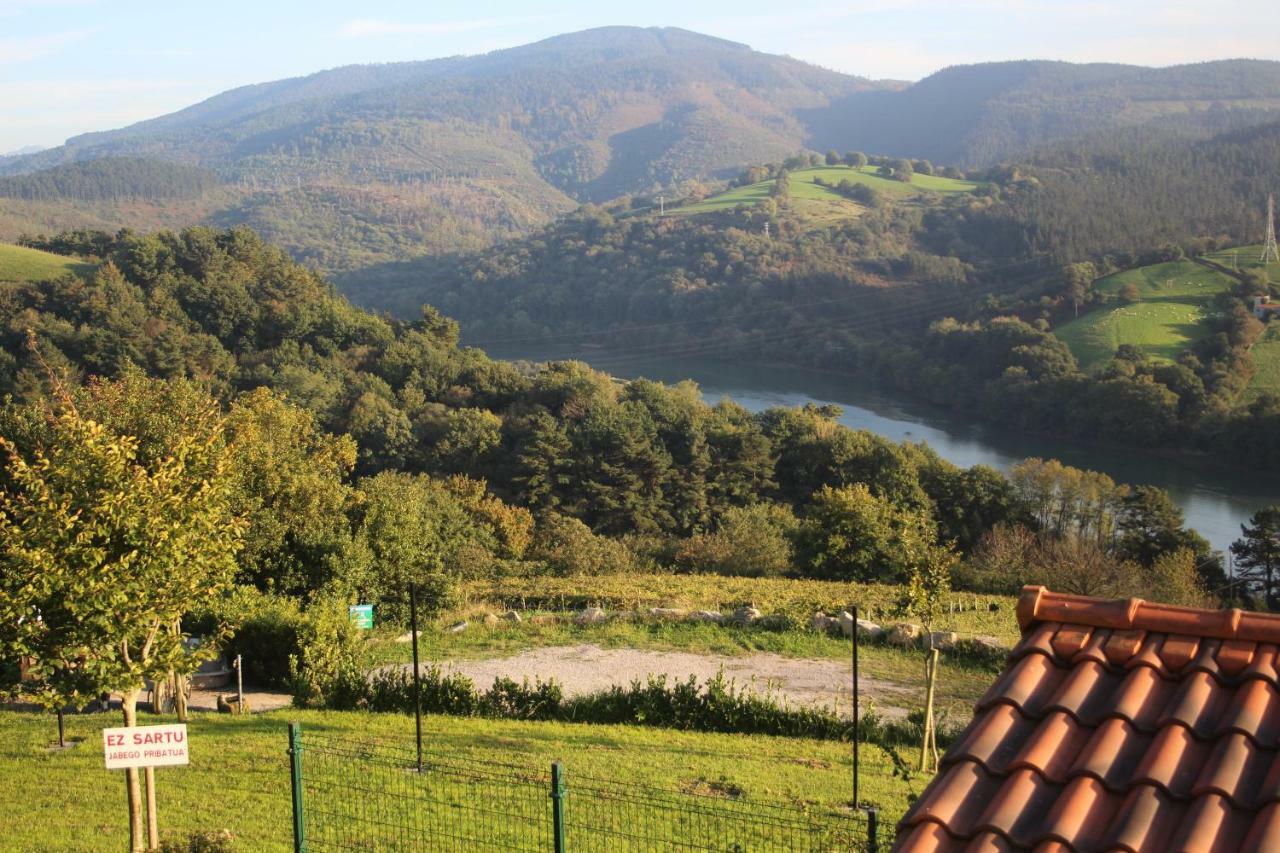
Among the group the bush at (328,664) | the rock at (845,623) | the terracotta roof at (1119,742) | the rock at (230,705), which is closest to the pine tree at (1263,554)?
the rock at (845,623)

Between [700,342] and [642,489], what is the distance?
51.5 metres

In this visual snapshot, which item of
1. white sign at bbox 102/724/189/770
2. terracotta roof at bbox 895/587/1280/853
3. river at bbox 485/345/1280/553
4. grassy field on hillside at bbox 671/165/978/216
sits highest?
grassy field on hillside at bbox 671/165/978/216

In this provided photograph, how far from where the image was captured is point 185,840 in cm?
626

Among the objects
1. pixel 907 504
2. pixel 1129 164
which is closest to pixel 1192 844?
pixel 907 504

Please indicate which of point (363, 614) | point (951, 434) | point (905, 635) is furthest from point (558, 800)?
point (951, 434)

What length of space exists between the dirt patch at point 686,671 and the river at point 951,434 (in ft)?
98.6

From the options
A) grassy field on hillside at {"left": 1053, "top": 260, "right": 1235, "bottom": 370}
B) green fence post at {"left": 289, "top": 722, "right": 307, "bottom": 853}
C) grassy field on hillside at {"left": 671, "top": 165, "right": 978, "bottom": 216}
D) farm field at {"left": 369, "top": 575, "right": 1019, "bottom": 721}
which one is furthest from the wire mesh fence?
grassy field on hillside at {"left": 671, "top": 165, "right": 978, "bottom": 216}

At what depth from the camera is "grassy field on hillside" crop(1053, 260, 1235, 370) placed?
60156 millimetres

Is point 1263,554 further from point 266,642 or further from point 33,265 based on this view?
point 33,265

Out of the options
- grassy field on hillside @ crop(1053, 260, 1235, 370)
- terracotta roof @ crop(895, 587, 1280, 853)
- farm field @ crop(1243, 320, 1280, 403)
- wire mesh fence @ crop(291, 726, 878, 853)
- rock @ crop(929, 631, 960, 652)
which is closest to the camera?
terracotta roof @ crop(895, 587, 1280, 853)

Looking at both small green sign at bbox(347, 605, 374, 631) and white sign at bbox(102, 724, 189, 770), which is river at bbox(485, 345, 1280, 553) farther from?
white sign at bbox(102, 724, 189, 770)

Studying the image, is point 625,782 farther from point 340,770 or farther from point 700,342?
point 700,342

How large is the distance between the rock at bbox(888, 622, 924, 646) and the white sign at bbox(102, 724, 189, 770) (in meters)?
10.2

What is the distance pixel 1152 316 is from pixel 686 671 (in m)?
58.7
